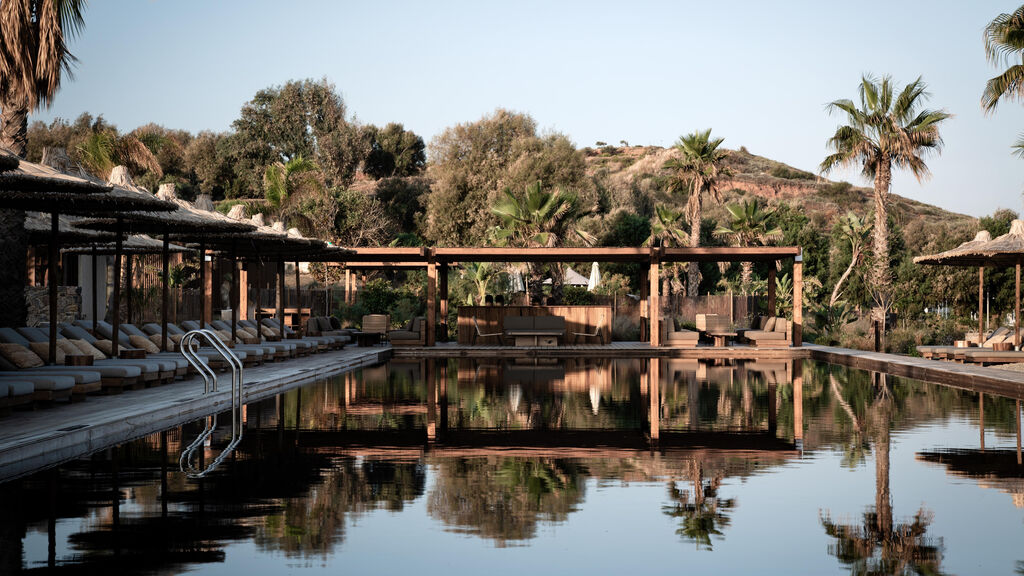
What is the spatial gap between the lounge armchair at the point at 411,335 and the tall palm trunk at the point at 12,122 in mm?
10868

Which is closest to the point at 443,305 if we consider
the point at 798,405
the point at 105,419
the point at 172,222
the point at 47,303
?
the point at 47,303

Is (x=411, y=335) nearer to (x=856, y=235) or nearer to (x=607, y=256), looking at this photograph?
(x=607, y=256)

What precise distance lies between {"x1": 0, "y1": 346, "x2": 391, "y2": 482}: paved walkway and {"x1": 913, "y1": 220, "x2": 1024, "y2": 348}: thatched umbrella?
532 inches

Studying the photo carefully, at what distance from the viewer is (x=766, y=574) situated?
4.85 meters

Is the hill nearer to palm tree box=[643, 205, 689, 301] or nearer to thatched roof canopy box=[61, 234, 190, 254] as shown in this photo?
palm tree box=[643, 205, 689, 301]

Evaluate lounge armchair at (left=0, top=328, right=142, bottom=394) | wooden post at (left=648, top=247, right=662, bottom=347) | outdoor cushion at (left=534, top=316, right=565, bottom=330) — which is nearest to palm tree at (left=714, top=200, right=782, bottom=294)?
wooden post at (left=648, top=247, right=662, bottom=347)

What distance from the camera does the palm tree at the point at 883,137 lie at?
2653 cm

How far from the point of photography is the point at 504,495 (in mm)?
6691

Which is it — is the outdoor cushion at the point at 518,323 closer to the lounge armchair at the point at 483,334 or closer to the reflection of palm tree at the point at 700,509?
the lounge armchair at the point at 483,334

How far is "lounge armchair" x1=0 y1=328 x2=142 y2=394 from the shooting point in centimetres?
1090

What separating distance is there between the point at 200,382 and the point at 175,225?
260cm

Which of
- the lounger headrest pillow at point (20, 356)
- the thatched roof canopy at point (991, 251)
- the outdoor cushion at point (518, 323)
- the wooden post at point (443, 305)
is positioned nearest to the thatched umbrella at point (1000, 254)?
the thatched roof canopy at point (991, 251)

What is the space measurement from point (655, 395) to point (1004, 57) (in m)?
11.8

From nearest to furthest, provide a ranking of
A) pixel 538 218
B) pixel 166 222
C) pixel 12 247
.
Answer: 1. pixel 166 222
2. pixel 12 247
3. pixel 538 218
